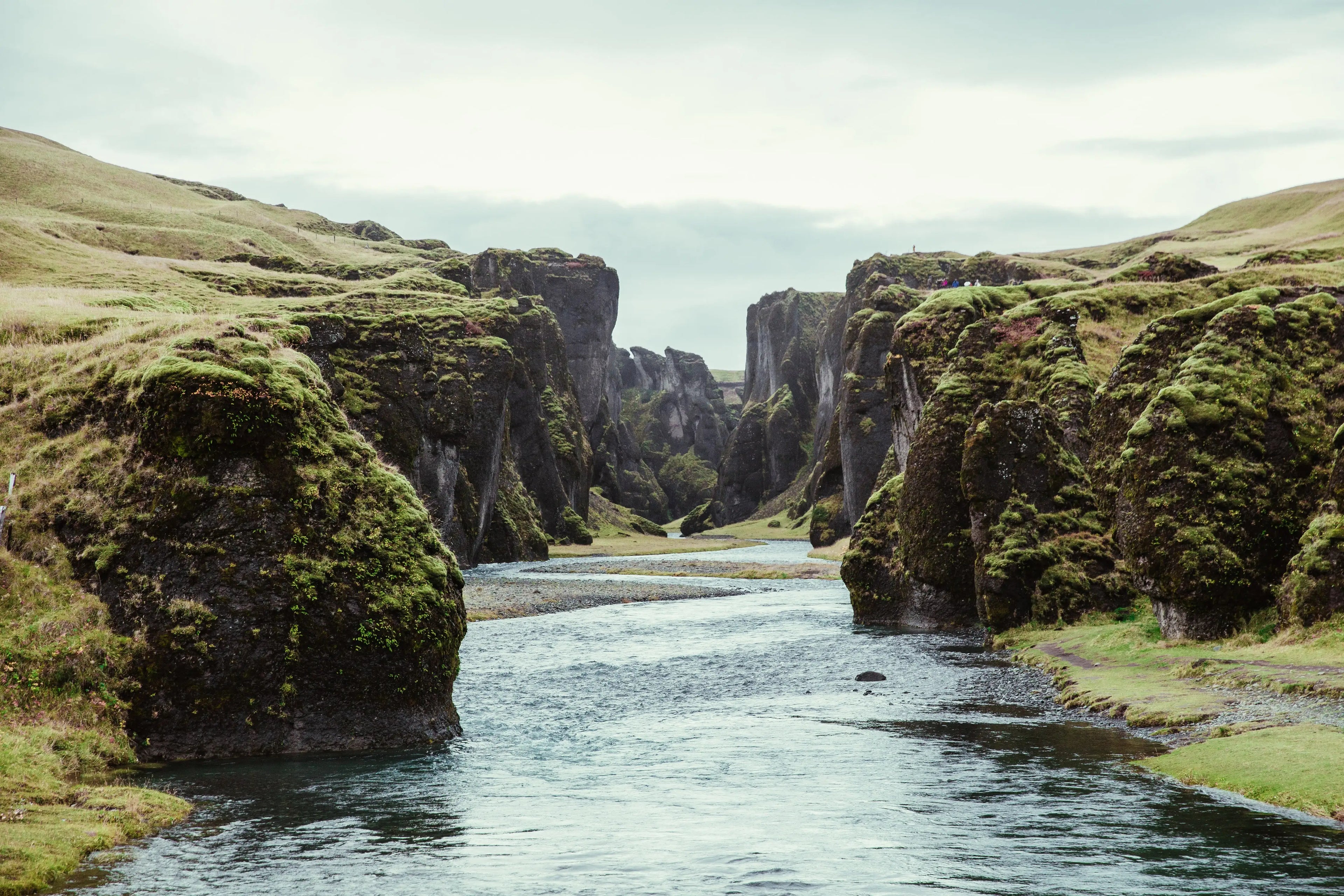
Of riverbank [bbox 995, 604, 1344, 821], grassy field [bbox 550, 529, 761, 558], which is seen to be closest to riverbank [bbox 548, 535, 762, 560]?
grassy field [bbox 550, 529, 761, 558]

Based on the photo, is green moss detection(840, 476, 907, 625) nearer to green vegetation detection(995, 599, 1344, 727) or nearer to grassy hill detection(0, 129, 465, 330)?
green vegetation detection(995, 599, 1344, 727)

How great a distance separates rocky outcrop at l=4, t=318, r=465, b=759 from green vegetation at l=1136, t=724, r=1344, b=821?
17.0m

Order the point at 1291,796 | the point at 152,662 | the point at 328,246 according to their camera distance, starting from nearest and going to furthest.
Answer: the point at 1291,796 < the point at 152,662 < the point at 328,246

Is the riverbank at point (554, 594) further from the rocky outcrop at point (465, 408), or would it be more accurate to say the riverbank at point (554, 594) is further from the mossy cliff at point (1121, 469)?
the mossy cliff at point (1121, 469)

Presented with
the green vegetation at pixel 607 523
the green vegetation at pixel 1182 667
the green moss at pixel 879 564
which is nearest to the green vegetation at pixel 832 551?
the green vegetation at pixel 607 523

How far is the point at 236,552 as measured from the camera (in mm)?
23938

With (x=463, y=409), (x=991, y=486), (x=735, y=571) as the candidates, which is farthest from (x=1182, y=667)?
(x=463, y=409)

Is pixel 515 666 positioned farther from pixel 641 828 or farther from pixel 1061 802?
pixel 1061 802

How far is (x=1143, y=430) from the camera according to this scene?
34281 mm

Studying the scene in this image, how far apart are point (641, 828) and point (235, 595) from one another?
38.5ft

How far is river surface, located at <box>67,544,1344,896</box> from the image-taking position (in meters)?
14.5

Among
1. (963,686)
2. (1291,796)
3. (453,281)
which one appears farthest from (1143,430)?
(453,281)

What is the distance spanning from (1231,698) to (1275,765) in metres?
6.47

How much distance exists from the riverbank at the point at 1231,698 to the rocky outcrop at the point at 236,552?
17.2 m
